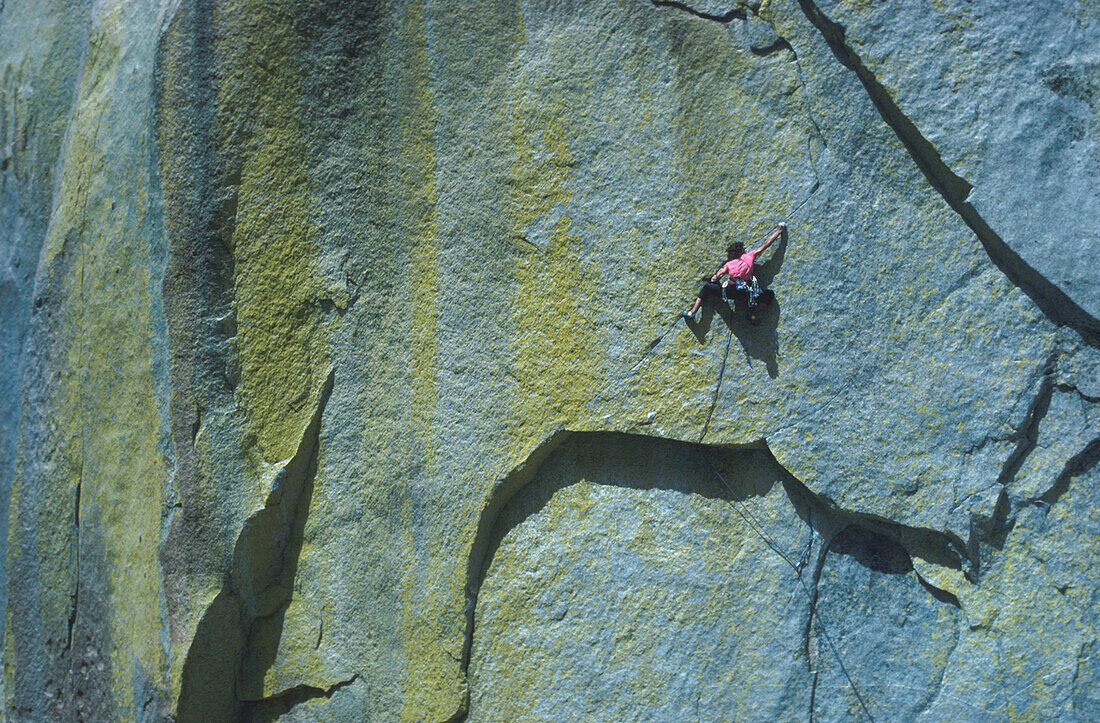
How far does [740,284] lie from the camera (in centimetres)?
308

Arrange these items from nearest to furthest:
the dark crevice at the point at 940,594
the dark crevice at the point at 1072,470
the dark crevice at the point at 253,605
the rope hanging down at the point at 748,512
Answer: the dark crevice at the point at 1072,470, the dark crevice at the point at 940,594, the rope hanging down at the point at 748,512, the dark crevice at the point at 253,605

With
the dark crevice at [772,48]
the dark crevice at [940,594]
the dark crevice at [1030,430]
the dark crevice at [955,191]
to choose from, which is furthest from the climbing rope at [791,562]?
the dark crevice at [772,48]

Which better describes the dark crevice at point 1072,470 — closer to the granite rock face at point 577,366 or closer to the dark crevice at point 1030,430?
the granite rock face at point 577,366

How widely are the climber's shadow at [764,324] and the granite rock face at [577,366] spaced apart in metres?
0.01

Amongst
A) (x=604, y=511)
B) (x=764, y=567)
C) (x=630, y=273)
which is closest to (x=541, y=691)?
(x=604, y=511)

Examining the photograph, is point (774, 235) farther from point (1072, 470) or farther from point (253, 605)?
point (253, 605)

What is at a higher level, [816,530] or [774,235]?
[774,235]

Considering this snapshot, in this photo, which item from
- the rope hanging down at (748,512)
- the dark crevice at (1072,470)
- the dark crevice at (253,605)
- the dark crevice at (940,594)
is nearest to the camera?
the dark crevice at (1072,470)

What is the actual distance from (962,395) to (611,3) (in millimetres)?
2073

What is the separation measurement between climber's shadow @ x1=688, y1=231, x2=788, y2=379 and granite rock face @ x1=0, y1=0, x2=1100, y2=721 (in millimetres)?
12

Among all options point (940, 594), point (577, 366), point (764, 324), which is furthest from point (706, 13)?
point (940, 594)

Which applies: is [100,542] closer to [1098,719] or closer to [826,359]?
[826,359]

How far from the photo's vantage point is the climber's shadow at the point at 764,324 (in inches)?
124

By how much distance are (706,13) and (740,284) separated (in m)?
1.11
